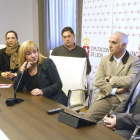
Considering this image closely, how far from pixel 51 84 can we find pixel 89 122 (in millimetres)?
1108

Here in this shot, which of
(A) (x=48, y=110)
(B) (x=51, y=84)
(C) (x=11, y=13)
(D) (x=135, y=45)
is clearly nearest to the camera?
(A) (x=48, y=110)

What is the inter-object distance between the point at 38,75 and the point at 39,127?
1.05 m

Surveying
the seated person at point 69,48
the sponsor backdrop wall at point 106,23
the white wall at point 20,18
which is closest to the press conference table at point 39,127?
the seated person at point 69,48

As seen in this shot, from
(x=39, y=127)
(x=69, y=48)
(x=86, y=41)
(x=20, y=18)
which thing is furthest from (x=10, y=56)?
(x=20, y=18)

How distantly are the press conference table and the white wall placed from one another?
14.7 ft

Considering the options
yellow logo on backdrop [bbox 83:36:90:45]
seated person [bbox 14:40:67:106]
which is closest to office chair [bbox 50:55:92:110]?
seated person [bbox 14:40:67:106]

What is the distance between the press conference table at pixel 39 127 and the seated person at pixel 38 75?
1.81 feet

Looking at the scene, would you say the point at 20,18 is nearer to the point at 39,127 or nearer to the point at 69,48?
the point at 69,48

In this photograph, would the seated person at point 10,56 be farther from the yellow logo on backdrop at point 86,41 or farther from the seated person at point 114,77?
the seated person at point 114,77

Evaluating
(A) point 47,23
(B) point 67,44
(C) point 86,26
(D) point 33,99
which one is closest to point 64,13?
(A) point 47,23

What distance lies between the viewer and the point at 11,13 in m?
5.76

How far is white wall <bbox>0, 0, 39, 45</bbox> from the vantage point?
569cm

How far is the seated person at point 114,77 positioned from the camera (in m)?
2.42

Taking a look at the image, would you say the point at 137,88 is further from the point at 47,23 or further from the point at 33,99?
the point at 47,23
